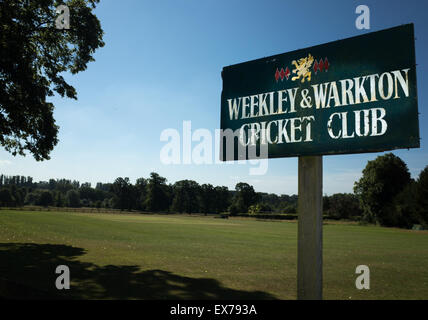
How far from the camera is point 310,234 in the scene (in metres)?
5.38

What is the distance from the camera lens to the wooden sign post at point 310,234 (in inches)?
210

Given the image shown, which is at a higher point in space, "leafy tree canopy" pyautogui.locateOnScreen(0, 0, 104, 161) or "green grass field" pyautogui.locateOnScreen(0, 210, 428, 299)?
"leafy tree canopy" pyautogui.locateOnScreen(0, 0, 104, 161)

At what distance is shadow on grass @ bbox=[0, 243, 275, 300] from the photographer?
276 inches

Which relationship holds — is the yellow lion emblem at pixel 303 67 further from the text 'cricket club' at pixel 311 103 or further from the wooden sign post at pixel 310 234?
the wooden sign post at pixel 310 234

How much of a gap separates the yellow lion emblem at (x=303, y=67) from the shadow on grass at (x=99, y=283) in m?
5.44

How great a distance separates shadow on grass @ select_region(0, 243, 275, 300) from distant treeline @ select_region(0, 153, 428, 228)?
56397 millimetres

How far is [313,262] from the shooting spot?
5355 mm

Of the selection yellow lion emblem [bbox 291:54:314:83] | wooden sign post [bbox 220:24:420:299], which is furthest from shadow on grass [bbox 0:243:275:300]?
yellow lion emblem [bbox 291:54:314:83]

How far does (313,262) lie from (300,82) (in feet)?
11.2

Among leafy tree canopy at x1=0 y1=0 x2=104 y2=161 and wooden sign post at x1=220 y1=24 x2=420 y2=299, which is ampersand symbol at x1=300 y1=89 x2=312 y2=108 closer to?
wooden sign post at x1=220 y1=24 x2=420 y2=299

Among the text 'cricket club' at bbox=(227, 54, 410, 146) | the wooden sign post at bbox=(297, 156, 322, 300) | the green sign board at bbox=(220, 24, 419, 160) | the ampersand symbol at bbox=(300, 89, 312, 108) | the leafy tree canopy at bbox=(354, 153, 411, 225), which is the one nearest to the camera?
the green sign board at bbox=(220, 24, 419, 160)

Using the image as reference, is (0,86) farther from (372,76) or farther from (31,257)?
(372,76)

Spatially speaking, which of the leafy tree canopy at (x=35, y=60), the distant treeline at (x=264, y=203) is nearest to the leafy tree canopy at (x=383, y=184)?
the distant treeline at (x=264, y=203)
